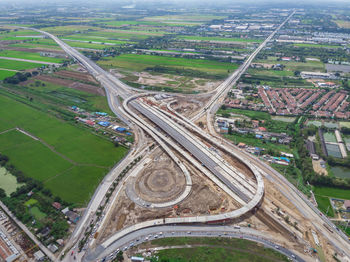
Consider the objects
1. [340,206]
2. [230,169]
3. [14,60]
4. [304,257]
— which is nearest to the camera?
[304,257]

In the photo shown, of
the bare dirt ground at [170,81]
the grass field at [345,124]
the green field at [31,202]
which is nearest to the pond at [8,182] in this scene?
the green field at [31,202]

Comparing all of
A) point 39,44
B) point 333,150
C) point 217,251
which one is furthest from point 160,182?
point 39,44

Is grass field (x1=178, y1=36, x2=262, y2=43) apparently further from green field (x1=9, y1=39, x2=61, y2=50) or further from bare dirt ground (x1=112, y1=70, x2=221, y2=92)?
green field (x1=9, y1=39, x2=61, y2=50)

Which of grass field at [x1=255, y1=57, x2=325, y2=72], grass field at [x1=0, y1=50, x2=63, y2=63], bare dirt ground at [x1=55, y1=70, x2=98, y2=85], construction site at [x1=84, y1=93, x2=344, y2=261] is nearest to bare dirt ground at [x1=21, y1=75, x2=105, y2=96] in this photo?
bare dirt ground at [x1=55, y1=70, x2=98, y2=85]

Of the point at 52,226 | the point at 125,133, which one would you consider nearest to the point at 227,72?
the point at 125,133

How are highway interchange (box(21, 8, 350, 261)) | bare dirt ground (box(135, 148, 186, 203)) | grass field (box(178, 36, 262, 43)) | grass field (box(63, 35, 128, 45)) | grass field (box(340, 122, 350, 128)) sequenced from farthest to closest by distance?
grass field (box(178, 36, 262, 43)) < grass field (box(63, 35, 128, 45)) < grass field (box(340, 122, 350, 128)) < bare dirt ground (box(135, 148, 186, 203)) < highway interchange (box(21, 8, 350, 261))

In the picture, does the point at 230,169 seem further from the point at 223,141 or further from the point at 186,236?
the point at 186,236
